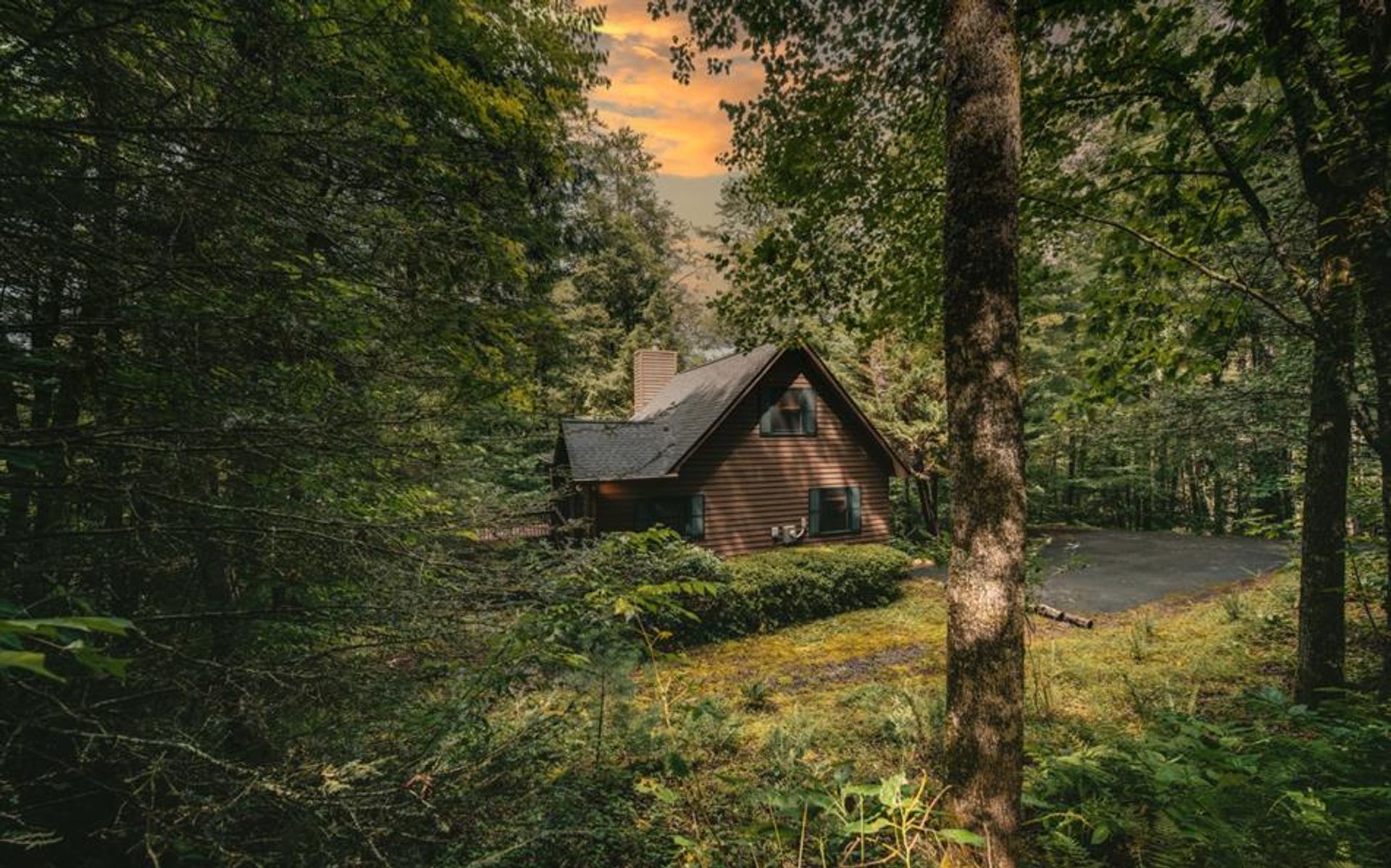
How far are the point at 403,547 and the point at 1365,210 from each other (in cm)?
601

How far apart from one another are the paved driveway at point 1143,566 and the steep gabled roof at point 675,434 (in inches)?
224

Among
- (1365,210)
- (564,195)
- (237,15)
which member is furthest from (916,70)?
(564,195)

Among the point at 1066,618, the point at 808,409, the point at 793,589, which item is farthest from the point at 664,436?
the point at 1066,618

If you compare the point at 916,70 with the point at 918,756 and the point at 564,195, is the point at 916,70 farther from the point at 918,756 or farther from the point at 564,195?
the point at 564,195

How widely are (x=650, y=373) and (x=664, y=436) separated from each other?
6.39m

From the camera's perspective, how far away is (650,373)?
70.3 ft

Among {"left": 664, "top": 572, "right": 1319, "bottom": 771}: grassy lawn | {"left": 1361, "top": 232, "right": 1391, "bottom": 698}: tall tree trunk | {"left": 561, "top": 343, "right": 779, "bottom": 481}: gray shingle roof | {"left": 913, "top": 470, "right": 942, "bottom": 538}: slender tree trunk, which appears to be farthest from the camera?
{"left": 913, "top": 470, "right": 942, "bottom": 538}: slender tree trunk

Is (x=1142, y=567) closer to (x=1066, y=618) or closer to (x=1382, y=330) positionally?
(x=1066, y=618)

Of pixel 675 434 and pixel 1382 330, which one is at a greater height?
pixel 1382 330

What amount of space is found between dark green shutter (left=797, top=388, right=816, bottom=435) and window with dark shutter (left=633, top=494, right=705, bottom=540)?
403cm

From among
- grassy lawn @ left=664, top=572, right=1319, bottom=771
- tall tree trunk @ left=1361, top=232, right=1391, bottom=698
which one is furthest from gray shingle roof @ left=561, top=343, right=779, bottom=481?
tall tree trunk @ left=1361, top=232, right=1391, bottom=698

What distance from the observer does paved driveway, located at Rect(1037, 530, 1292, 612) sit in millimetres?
12188

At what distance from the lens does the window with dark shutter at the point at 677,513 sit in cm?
1380

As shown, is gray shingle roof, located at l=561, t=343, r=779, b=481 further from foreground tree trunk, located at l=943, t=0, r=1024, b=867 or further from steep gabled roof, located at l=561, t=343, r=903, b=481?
foreground tree trunk, located at l=943, t=0, r=1024, b=867
